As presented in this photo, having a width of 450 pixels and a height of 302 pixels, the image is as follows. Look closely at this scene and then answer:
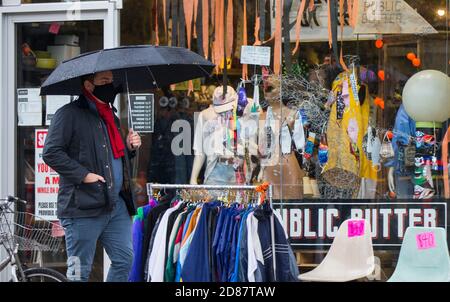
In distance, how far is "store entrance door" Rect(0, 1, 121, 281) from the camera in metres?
8.32

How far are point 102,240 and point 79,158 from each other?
63 cm

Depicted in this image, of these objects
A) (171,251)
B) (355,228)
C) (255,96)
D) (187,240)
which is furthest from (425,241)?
(255,96)

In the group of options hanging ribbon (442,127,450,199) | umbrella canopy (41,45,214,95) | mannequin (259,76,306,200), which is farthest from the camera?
mannequin (259,76,306,200)

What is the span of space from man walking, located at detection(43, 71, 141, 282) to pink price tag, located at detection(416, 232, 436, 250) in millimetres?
2130

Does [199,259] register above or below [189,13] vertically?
below

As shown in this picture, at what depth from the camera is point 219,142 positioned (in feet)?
26.8

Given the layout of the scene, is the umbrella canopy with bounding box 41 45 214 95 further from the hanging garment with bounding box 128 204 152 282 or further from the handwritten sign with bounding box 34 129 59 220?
Answer: the handwritten sign with bounding box 34 129 59 220

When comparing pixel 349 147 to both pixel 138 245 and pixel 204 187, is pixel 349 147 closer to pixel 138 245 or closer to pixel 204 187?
pixel 204 187

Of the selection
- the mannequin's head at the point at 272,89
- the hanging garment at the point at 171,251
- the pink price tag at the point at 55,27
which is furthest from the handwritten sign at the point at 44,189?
the mannequin's head at the point at 272,89

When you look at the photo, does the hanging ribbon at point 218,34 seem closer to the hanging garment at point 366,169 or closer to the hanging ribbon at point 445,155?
the hanging garment at point 366,169

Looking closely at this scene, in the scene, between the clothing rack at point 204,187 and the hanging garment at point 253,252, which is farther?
the clothing rack at point 204,187

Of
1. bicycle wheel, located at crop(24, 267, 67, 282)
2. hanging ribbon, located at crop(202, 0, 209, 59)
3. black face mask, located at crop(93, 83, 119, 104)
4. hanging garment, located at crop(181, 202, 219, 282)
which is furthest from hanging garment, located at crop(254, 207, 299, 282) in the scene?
hanging ribbon, located at crop(202, 0, 209, 59)

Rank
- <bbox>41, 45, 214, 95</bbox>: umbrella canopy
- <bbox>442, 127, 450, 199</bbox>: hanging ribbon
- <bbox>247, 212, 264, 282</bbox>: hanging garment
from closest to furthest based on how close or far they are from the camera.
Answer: <bbox>41, 45, 214, 95</bbox>: umbrella canopy → <bbox>247, 212, 264, 282</bbox>: hanging garment → <bbox>442, 127, 450, 199</bbox>: hanging ribbon

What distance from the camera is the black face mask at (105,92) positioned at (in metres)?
6.62
